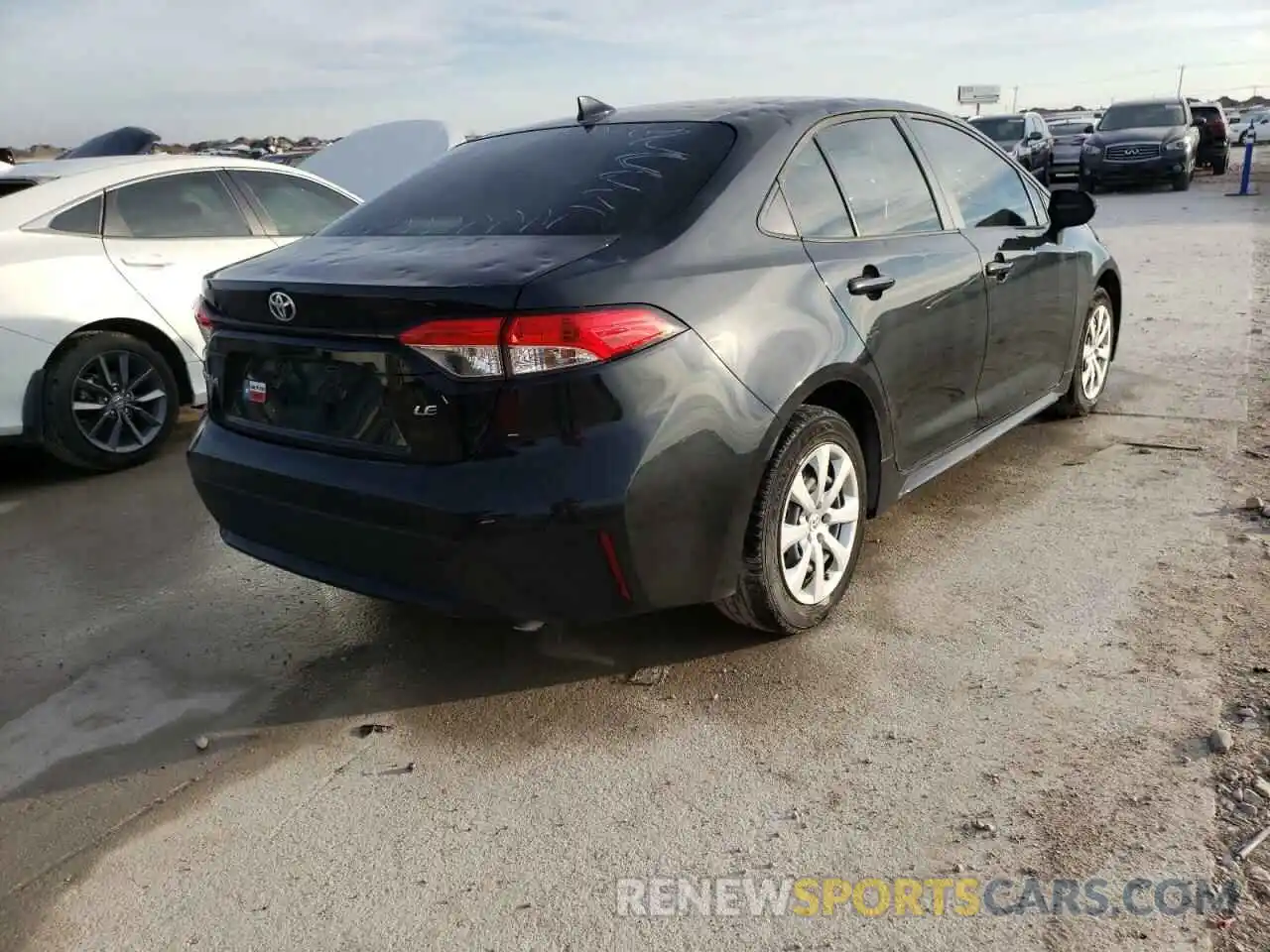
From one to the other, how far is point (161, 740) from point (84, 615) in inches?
43.2

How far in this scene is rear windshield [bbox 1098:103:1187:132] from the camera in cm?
2098

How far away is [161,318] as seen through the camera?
546 centimetres

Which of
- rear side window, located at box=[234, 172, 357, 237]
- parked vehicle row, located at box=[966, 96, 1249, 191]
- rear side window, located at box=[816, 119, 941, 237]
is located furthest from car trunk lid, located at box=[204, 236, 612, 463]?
parked vehicle row, located at box=[966, 96, 1249, 191]

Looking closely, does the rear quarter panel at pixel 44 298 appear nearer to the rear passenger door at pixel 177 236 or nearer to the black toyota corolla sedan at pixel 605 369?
the rear passenger door at pixel 177 236

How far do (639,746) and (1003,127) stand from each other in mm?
23440

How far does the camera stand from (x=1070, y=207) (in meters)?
4.65

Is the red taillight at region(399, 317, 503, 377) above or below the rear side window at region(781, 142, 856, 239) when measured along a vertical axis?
below

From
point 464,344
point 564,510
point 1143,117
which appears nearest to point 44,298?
point 464,344

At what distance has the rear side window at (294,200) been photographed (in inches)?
247

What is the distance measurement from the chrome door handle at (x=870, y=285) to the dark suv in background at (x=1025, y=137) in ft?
67.4

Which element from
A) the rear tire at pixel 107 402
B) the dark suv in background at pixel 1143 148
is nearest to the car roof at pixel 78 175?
the rear tire at pixel 107 402

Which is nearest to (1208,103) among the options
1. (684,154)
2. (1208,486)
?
(1208,486)

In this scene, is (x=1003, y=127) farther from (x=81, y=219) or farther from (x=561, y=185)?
(x=561, y=185)

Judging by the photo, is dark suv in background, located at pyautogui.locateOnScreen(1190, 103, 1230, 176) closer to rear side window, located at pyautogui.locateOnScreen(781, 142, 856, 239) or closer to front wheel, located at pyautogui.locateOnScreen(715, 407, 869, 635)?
rear side window, located at pyautogui.locateOnScreen(781, 142, 856, 239)
